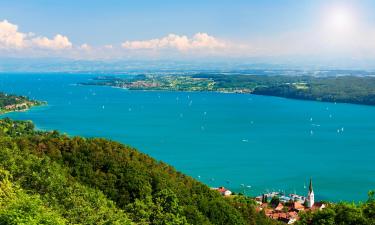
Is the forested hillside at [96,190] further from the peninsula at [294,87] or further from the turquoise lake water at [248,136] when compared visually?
the peninsula at [294,87]

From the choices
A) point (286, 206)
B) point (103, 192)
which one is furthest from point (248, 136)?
point (103, 192)

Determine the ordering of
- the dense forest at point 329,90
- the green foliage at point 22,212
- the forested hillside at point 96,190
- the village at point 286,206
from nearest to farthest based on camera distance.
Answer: the green foliage at point 22,212 < the forested hillside at point 96,190 < the village at point 286,206 < the dense forest at point 329,90

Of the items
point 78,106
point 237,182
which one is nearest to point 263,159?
point 237,182

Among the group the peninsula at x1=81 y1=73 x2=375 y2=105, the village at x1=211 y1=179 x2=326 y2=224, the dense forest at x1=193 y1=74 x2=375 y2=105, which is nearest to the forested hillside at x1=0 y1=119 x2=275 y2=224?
the village at x1=211 y1=179 x2=326 y2=224

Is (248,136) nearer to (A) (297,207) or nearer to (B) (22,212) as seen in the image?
(A) (297,207)

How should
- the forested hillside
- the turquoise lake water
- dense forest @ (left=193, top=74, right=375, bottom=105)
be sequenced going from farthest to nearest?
dense forest @ (left=193, top=74, right=375, bottom=105)
the turquoise lake water
the forested hillside

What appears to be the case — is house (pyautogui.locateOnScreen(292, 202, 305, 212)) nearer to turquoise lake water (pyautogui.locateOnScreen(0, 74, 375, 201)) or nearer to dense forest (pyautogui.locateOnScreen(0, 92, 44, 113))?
turquoise lake water (pyautogui.locateOnScreen(0, 74, 375, 201))

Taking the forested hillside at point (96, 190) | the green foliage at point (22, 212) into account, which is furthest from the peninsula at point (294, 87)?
the green foliage at point (22, 212)
